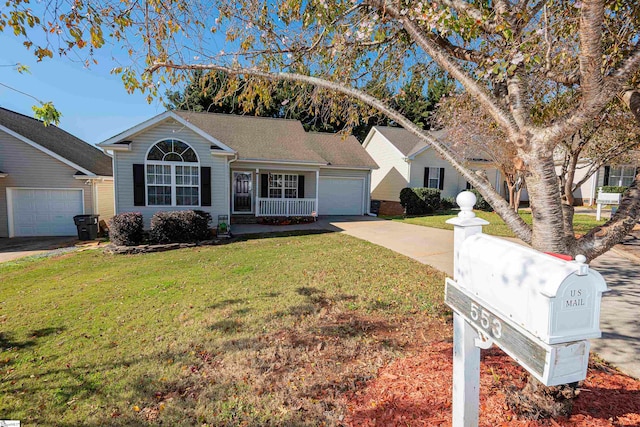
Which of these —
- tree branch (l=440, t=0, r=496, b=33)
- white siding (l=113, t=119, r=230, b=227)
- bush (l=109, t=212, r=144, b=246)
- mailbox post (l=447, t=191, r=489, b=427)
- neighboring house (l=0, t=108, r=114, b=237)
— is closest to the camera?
mailbox post (l=447, t=191, r=489, b=427)

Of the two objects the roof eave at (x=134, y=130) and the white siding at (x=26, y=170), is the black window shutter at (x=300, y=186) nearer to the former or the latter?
the roof eave at (x=134, y=130)

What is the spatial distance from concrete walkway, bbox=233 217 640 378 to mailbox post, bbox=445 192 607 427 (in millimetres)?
2652

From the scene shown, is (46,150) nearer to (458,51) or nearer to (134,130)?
Result: (134,130)

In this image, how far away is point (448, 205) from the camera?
20.3 m

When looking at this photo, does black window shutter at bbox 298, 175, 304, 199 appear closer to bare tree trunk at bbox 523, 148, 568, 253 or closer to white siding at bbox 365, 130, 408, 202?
white siding at bbox 365, 130, 408, 202

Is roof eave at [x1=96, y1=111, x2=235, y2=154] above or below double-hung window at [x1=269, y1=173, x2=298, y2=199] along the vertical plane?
above

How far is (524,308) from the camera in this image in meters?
1.49

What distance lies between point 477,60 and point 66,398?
5338 millimetres

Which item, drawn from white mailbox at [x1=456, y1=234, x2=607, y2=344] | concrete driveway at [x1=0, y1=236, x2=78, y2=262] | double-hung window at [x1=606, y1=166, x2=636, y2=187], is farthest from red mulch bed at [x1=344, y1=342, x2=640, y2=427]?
double-hung window at [x1=606, y1=166, x2=636, y2=187]

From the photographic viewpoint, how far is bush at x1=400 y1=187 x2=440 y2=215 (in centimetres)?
1801

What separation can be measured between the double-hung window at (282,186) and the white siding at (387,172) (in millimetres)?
7104

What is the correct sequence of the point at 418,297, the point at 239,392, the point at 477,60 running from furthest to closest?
the point at 418,297
the point at 477,60
the point at 239,392

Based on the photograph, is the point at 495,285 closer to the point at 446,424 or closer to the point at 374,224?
the point at 446,424

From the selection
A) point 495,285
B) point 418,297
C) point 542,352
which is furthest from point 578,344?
point 418,297
